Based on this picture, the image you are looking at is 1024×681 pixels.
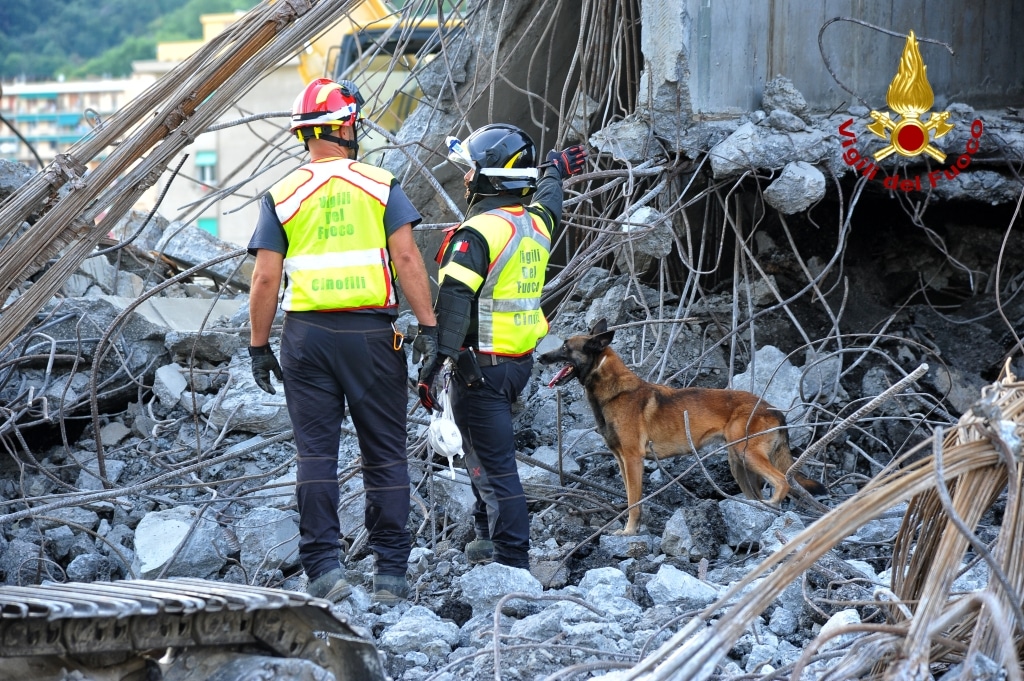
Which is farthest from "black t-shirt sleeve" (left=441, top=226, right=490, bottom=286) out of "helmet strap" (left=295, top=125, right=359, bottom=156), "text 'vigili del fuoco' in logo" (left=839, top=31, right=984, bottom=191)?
"text 'vigili del fuoco' in logo" (left=839, top=31, right=984, bottom=191)

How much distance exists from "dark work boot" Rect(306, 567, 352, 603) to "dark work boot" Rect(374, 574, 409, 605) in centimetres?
21

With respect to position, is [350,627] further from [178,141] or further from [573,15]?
[573,15]

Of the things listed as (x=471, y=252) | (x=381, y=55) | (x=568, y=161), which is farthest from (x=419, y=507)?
(x=381, y=55)

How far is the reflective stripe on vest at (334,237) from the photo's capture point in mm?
4727

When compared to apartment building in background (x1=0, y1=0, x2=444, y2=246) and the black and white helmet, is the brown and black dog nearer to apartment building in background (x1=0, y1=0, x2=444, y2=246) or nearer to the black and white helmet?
the black and white helmet

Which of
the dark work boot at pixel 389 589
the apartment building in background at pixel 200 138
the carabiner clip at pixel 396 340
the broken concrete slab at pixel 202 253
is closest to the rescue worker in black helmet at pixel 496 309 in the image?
the carabiner clip at pixel 396 340

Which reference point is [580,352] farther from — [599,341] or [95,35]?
[95,35]

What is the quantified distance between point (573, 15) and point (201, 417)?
13.1 feet

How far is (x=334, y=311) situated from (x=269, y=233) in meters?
0.42

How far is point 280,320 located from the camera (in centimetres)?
766

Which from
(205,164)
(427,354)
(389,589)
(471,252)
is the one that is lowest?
(389,589)

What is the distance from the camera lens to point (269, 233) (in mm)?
4742

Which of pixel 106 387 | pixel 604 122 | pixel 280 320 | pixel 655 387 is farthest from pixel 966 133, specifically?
pixel 106 387

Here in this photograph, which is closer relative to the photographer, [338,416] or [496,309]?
[338,416]
